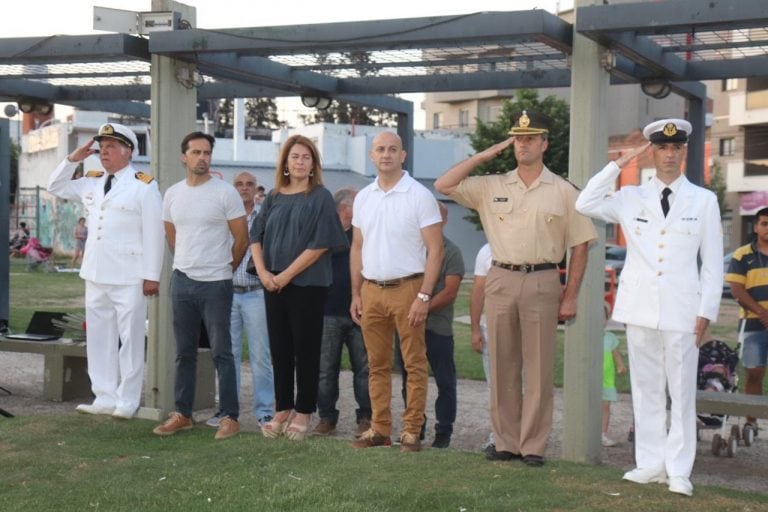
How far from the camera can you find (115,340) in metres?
8.74

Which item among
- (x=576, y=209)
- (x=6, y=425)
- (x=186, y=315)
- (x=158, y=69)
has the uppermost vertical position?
(x=158, y=69)

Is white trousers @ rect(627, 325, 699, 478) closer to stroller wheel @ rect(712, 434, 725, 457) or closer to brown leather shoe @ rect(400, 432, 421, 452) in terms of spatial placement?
brown leather shoe @ rect(400, 432, 421, 452)

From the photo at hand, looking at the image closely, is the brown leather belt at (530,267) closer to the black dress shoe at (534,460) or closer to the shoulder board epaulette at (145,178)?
the black dress shoe at (534,460)

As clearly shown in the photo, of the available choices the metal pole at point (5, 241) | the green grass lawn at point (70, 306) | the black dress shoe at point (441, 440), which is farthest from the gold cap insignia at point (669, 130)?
the metal pole at point (5, 241)

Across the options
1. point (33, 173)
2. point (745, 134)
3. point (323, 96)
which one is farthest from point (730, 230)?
point (323, 96)

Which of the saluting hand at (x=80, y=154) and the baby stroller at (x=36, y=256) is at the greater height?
the saluting hand at (x=80, y=154)

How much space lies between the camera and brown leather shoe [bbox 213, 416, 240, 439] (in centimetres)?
794

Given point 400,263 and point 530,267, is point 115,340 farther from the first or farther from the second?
point 530,267

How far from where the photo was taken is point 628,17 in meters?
6.80

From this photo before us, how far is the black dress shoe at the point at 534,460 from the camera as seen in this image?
6.82 meters

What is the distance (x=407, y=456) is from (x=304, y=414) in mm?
1022

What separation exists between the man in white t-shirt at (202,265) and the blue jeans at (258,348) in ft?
1.69

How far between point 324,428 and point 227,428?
0.92 meters

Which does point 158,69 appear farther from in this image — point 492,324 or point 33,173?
point 33,173
